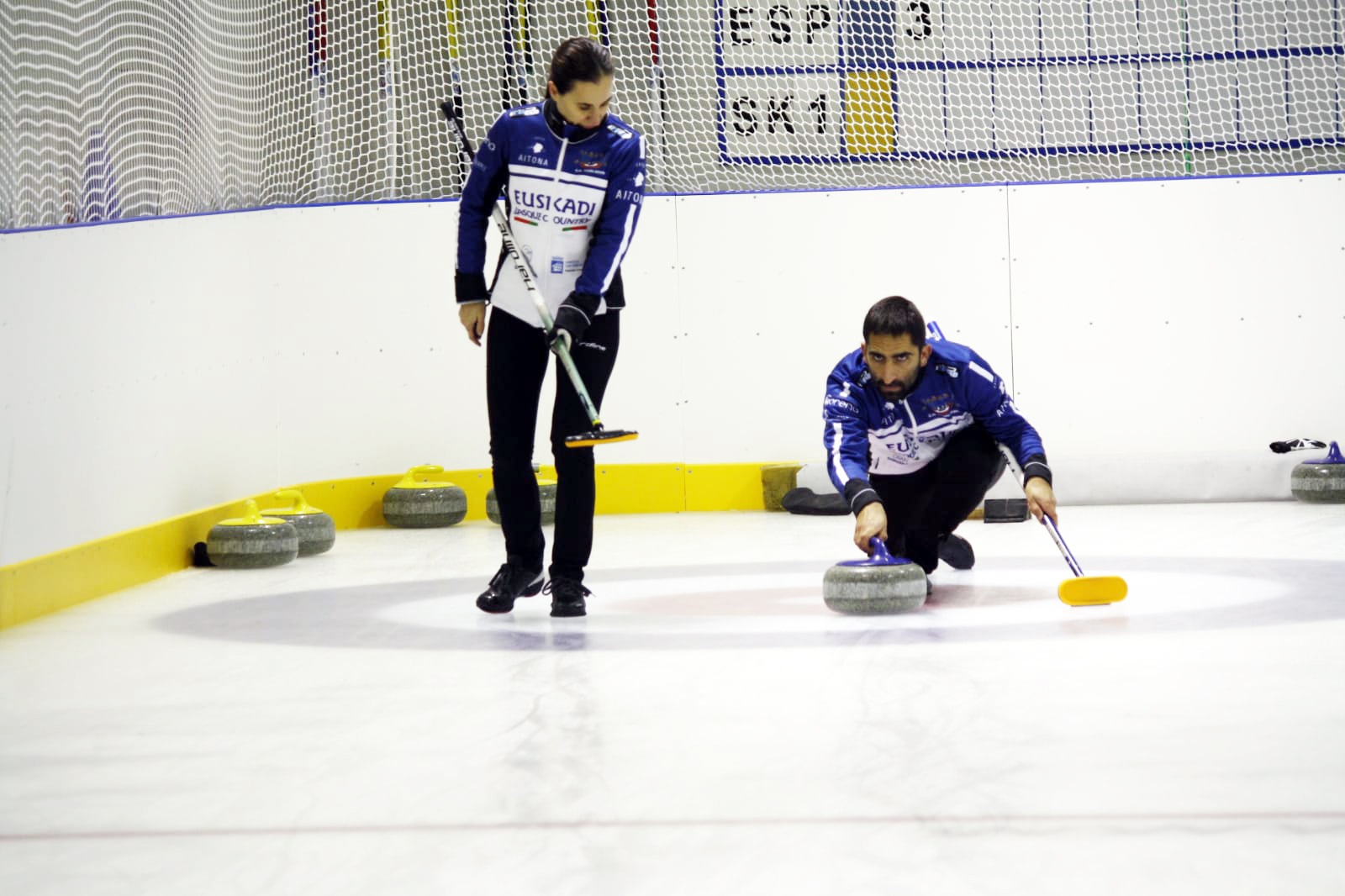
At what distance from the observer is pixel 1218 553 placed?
462cm

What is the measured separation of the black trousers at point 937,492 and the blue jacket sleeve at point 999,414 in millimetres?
100

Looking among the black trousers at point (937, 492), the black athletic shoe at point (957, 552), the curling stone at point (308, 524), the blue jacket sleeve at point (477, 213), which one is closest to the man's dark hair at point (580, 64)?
the blue jacket sleeve at point (477, 213)

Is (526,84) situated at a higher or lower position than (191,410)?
higher

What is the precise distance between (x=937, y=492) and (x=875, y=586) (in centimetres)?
58

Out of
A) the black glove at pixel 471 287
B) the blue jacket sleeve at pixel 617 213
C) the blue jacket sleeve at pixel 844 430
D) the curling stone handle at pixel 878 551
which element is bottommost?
the curling stone handle at pixel 878 551

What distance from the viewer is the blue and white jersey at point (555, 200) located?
3.65 m

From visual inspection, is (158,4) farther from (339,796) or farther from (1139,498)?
(1139,498)

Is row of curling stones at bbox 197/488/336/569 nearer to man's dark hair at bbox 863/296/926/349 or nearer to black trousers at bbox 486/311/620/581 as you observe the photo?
black trousers at bbox 486/311/620/581

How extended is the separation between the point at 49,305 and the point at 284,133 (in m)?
2.73

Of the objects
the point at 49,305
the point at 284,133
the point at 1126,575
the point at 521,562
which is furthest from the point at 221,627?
the point at 284,133

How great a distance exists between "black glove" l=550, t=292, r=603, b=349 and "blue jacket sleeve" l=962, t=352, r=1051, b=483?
95 centimetres

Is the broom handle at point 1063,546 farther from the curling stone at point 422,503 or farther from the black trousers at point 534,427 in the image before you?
the curling stone at point 422,503

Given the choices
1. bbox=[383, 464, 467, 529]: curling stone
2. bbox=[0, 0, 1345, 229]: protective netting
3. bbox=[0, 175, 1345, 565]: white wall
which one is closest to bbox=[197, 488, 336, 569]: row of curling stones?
bbox=[383, 464, 467, 529]: curling stone

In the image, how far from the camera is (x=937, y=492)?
13.2ft
